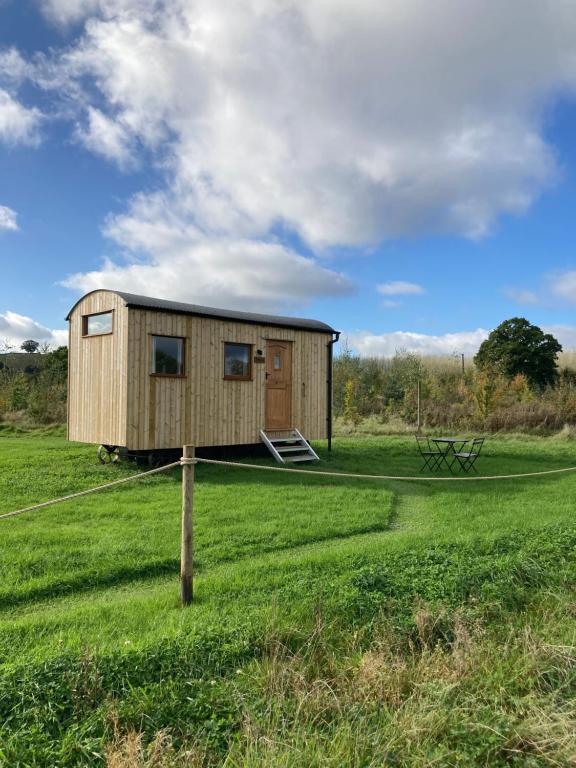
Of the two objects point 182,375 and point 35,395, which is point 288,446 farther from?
point 35,395

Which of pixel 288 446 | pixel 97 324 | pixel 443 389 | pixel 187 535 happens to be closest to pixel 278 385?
pixel 288 446

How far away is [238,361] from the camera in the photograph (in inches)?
457

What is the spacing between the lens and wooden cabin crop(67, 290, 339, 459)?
10031 mm

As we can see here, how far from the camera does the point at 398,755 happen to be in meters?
2.66

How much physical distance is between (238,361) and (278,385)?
1.21m

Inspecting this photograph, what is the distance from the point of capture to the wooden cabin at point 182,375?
10031 mm

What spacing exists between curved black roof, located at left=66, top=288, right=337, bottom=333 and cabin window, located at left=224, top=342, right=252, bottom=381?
576 millimetres

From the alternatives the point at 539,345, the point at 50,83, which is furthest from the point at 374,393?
the point at 50,83

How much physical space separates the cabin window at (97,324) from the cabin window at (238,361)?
7.74 ft

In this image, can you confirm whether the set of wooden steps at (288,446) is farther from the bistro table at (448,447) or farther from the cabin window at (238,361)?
the bistro table at (448,447)

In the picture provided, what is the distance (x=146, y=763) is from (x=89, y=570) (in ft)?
8.09

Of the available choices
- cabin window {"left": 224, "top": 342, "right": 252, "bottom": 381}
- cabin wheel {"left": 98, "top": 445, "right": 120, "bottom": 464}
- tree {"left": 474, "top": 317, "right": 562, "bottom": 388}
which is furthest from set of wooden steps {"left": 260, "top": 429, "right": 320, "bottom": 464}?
tree {"left": 474, "top": 317, "right": 562, "bottom": 388}

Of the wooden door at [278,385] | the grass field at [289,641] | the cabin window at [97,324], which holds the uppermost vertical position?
the cabin window at [97,324]

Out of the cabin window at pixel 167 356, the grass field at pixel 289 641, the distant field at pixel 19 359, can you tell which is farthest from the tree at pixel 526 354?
the distant field at pixel 19 359
